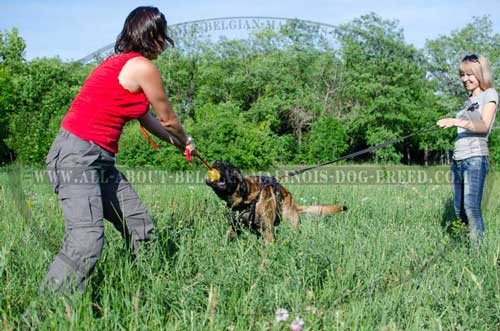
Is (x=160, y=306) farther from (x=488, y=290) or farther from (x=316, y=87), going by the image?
(x=316, y=87)

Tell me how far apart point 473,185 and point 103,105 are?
3.20 meters

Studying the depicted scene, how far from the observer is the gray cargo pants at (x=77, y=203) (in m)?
2.47

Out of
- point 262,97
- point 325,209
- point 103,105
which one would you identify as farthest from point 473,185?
point 262,97

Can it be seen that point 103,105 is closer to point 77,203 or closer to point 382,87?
point 77,203

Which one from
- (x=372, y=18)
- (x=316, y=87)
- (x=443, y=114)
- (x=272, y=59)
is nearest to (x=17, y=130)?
(x=272, y=59)

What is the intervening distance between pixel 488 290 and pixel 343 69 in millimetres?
12987

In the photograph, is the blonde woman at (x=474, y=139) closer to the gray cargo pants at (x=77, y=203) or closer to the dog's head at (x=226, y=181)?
the dog's head at (x=226, y=181)

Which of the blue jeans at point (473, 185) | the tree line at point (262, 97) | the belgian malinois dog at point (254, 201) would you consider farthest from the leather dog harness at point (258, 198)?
the tree line at point (262, 97)

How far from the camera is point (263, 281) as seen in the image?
9.36 feet

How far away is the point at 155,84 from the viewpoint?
2.64m

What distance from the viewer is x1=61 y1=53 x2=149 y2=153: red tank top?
8.64 feet

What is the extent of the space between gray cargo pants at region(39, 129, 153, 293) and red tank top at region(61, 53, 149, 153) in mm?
58

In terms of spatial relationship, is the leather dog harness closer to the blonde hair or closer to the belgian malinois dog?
the belgian malinois dog

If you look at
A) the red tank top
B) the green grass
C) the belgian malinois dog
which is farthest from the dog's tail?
the red tank top
